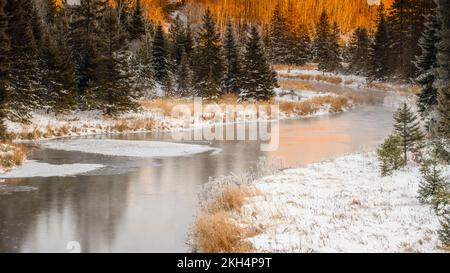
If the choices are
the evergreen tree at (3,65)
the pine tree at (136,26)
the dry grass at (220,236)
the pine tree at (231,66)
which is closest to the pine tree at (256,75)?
the pine tree at (231,66)

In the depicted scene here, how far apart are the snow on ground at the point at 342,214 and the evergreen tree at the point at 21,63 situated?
2035cm

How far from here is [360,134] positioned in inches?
1175

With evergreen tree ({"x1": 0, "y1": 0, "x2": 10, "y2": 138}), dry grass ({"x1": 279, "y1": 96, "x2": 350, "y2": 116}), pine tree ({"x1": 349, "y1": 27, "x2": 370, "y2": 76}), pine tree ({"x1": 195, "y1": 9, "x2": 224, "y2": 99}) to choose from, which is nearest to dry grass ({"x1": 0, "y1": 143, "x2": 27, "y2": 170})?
evergreen tree ({"x1": 0, "y1": 0, "x2": 10, "y2": 138})

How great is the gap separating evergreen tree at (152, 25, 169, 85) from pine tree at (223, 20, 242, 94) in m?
6.36

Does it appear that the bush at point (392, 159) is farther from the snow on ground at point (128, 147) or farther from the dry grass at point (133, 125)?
the dry grass at point (133, 125)

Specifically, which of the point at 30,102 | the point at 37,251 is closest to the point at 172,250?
the point at 37,251

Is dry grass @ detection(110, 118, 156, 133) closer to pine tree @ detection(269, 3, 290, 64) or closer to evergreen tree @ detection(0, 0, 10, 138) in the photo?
evergreen tree @ detection(0, 0, 10, 138)

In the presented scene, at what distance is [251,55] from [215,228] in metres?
39.3

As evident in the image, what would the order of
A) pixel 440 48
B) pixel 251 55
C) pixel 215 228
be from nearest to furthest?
pixel 215 228 < pixel 440 48 < pixel 251 55

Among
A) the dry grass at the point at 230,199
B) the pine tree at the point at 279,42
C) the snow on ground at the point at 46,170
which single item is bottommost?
the snow on ground at the point at 46,170

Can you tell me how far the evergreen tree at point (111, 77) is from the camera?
3534 centimetres
